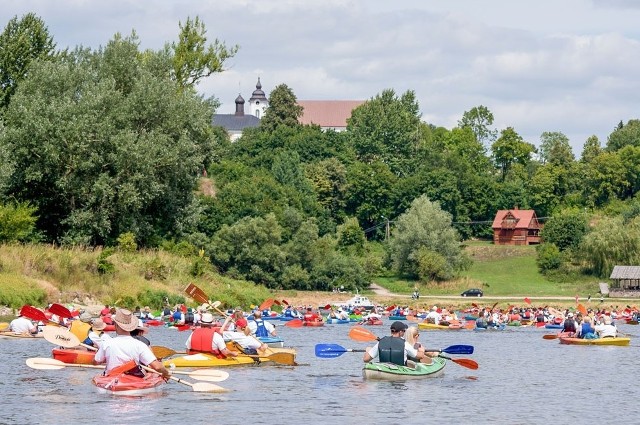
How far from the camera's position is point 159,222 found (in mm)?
68750

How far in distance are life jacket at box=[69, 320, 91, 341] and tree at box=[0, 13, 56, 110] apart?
Result: 38.8m

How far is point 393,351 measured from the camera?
30.5 meters

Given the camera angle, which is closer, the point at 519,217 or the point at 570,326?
the point at 570,326

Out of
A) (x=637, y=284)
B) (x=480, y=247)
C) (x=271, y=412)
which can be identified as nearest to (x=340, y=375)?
(x=271, y=412)

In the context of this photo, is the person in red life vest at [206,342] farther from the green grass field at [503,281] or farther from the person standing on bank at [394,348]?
the green grass field at [503,281]

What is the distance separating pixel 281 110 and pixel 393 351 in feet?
443

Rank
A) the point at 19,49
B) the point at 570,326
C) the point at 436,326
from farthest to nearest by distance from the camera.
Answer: the point at 19,49
the point at 436,326
the point at 570,326

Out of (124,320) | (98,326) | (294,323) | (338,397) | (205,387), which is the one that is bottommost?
(294,323)

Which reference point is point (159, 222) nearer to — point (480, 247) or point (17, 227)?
point (17, 227)

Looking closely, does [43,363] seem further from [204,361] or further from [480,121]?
[480,121]

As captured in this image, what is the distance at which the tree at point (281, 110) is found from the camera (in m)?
163

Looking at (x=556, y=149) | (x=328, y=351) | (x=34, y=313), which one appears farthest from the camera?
(x=556, y=149)

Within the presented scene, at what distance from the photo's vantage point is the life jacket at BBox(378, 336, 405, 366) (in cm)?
3053

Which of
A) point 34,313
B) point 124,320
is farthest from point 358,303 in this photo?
point 124,320
